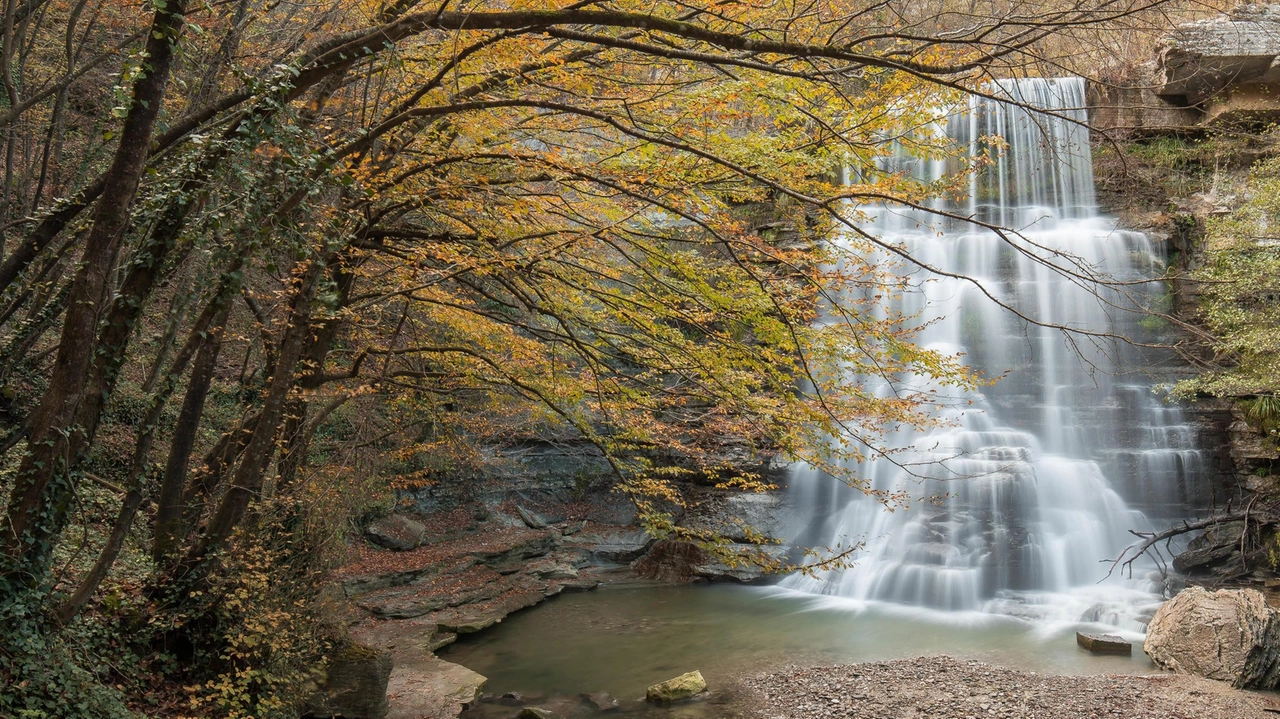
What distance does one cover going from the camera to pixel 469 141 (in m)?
7.32

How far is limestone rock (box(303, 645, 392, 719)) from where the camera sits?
6.88 meters

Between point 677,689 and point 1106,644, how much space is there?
5.43 meters

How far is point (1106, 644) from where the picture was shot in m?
9.63

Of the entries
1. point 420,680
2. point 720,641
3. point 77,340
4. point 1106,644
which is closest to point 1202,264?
point 1106,644

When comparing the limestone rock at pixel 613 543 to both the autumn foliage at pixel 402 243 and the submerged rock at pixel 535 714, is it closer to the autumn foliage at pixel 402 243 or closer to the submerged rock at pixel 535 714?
the submerged rock at pixel 535 714

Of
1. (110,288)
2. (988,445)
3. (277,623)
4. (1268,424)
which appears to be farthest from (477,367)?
(1268,424)

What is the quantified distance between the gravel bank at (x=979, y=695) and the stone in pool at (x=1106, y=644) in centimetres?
108

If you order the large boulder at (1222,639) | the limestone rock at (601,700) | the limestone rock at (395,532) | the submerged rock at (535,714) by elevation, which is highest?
the limestone rock at (395,532)

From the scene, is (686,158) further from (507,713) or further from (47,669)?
(507,713)

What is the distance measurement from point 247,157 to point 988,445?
1368 centimetres

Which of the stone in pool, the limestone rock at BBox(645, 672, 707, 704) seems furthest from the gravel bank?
the stone in pool

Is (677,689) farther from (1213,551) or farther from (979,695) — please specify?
(1213,551)

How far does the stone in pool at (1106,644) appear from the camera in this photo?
31.4 ft

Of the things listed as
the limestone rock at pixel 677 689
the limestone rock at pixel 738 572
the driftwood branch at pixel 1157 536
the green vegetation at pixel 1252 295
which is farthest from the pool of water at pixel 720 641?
the green vegetation at pixel 1252 295
